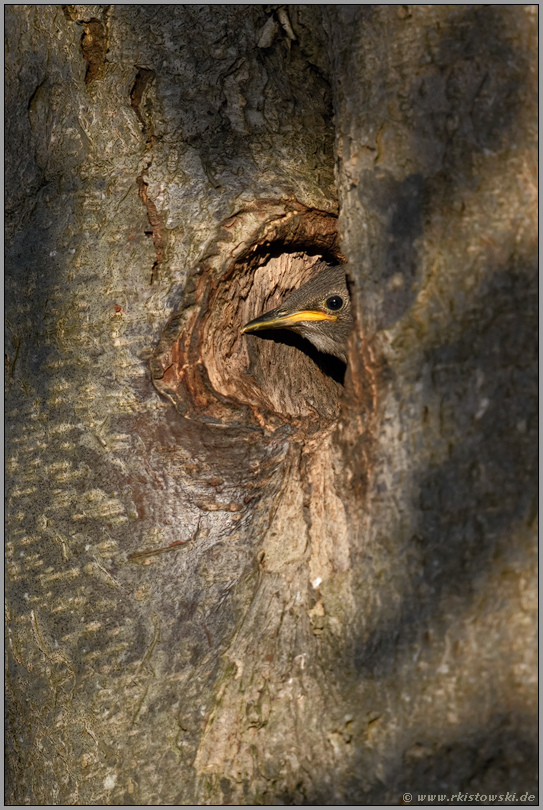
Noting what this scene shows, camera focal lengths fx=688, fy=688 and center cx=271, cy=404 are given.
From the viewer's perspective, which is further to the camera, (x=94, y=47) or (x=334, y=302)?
(x=334, y=302)

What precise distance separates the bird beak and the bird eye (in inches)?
1.7

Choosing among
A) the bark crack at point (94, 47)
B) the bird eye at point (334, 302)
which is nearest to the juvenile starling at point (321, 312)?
the bird eye at point (334, 302)

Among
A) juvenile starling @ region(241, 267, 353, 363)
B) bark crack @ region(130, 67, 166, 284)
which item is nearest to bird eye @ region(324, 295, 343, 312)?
juvenile starling @ region(241, 267, 353, 363)

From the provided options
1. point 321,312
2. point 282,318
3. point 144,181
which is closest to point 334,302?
point 321,312

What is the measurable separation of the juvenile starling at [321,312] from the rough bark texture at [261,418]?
2.11 feet

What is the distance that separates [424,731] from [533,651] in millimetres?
348

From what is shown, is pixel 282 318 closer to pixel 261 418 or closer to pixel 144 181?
pixel 261 418

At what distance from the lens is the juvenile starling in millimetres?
3471

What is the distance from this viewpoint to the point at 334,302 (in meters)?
3.77

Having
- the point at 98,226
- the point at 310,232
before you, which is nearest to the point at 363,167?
the point at 310,232

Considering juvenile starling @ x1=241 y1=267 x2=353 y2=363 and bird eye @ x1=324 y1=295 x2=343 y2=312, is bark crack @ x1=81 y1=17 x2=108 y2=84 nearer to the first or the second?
juvenile starling @ x1=241 y1=267 x2=353 y2=363

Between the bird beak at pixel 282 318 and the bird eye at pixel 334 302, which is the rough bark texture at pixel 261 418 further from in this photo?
A: the bird eye at pixel 334 302

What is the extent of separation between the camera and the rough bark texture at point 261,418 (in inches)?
70.9

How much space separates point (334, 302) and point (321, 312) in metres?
0.10
